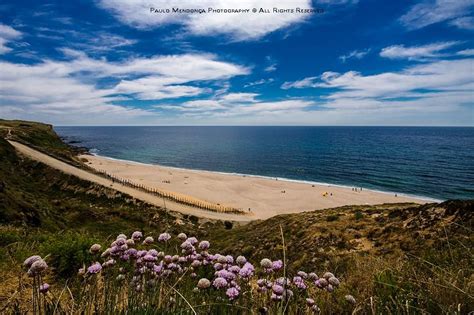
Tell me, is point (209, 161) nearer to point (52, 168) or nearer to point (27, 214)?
point (52, 168)

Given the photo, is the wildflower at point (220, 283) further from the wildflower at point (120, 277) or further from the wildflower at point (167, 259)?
the wildflower at point (120, 277)

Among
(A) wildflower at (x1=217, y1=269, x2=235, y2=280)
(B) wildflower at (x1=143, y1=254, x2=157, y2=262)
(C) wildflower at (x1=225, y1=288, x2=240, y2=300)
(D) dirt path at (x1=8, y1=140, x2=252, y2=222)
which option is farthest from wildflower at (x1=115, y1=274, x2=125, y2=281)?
(D) dirt path at (x1=8, y1=140, x2=252, y2=222)

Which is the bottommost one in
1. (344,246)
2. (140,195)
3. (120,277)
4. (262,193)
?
(262,193)

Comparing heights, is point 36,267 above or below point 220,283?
above

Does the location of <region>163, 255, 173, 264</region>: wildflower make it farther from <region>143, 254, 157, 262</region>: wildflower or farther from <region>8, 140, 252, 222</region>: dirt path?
<region>8, 140, 252, 222</region>: dirt path

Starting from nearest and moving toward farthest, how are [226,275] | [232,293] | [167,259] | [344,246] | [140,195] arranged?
[232,293] < [226,275] < [167,259] < [344,246] < [140,195]

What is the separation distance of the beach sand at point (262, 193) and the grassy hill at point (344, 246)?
57.8ft

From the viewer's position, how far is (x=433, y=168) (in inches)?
3302

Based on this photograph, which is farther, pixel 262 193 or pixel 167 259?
pixel 262 193

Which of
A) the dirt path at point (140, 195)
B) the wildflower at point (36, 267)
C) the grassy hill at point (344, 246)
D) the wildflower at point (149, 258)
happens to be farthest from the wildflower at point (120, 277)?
the dirt path at point (140, 195)

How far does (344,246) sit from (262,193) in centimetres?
4655

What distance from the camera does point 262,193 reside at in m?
61.3

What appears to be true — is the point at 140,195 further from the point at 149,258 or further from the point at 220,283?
the point at 220,283

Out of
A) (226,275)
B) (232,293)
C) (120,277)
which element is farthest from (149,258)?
(232,293)
